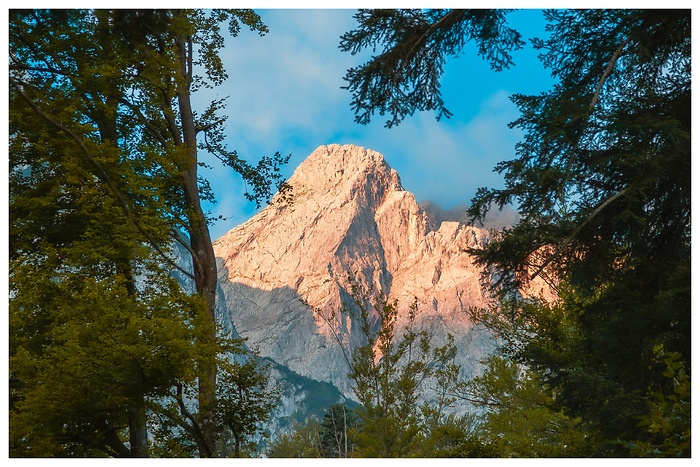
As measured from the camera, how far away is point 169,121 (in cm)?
1244

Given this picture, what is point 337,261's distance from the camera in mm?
170375

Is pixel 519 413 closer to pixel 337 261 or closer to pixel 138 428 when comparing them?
pixel 138 428

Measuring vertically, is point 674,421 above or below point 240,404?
below

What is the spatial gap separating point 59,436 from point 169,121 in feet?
19.0

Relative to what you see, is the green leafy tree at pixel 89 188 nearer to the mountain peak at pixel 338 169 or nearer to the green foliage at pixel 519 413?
the green foliage at pixel 519 413

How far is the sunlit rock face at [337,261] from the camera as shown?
160 meters

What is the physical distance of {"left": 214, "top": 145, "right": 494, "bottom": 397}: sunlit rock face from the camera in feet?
527

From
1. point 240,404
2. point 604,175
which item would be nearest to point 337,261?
point 240,404

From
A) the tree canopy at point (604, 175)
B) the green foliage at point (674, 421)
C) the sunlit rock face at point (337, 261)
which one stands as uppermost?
the sunlit rock face at point (337, 261)

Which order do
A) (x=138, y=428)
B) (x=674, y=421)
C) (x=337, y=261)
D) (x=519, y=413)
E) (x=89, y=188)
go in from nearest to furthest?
(x=674, y=421), (x=138, y=428), (x=89, y=188), (x=519, y=413), (x=337, y=261)

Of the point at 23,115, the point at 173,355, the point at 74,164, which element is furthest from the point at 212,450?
the point at 23,115

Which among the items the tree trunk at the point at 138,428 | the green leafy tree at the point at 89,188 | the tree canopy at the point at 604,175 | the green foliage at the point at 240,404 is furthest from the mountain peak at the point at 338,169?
the tree canopy at the point at 604,175

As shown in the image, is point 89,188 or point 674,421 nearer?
point 674,421

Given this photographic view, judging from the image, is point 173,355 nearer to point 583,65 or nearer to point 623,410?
point 623,410
